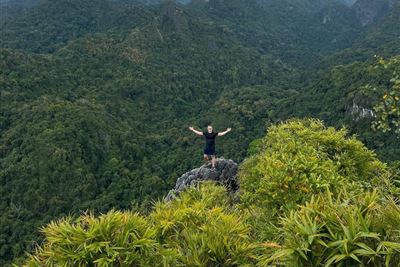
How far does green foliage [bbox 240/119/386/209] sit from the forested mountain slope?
6871mm

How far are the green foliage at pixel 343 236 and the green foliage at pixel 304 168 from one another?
33.1 inches

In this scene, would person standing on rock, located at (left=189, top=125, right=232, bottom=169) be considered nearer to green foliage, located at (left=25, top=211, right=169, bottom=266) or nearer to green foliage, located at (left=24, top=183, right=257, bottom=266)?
green foliage, located at (left=24, top=183, right=257, bottom=266)

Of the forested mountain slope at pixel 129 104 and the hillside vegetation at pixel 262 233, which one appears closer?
the hillside vegetation at pixel 262 233

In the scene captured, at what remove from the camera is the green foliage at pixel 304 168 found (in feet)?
31.2

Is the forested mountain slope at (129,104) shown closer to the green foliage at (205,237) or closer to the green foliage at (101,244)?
the green foliage at (205,237)

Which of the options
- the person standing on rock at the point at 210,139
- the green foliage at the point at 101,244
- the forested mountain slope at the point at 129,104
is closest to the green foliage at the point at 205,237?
the green foliage at the point at 101,244

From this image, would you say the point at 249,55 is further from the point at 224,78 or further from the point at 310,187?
the point at 310,187

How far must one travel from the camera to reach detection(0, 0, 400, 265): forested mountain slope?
6156 centimetres

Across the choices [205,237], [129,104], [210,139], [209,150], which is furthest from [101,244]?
[129,104]

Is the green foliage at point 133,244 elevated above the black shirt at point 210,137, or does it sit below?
above

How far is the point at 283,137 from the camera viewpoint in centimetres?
1616

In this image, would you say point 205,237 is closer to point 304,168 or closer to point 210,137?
point 304,168

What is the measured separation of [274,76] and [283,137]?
13166cm

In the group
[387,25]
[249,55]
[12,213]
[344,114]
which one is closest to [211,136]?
[12,213]
